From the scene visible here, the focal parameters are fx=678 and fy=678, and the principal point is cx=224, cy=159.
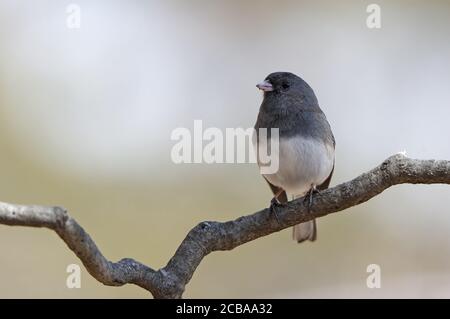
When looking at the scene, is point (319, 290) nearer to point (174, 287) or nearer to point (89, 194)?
point (89, 194)

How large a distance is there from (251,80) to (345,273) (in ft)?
6.09

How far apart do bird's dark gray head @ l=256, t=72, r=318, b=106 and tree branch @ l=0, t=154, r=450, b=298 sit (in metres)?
0.74

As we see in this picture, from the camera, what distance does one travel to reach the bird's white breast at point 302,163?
297cm

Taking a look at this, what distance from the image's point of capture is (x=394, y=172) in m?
2.27

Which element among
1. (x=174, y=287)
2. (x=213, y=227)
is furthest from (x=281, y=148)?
(x=174, y=287)

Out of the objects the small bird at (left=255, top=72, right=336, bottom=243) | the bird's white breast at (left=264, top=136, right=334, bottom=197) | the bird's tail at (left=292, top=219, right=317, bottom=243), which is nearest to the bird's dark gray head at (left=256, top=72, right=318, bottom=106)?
the small bird at (left=255, top=72, right=336, bottom=243)

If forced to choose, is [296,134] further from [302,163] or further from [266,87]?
[266,87]

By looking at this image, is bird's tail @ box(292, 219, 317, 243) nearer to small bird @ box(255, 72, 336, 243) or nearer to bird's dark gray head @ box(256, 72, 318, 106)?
small bird @ box(255, 72, 336, 243)

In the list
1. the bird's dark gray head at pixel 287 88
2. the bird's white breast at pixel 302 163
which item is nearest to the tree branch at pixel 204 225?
the bird's white breast at pixel 302 163

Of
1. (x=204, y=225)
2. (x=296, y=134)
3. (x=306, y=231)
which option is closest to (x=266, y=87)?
(x=296, y=134)

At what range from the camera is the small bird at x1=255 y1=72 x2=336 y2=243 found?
9.78 ft

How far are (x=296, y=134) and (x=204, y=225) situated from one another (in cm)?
85

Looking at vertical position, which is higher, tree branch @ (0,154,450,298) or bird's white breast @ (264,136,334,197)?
bird's white breast @ (264,136,334,197)

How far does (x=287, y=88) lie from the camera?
3303mm
